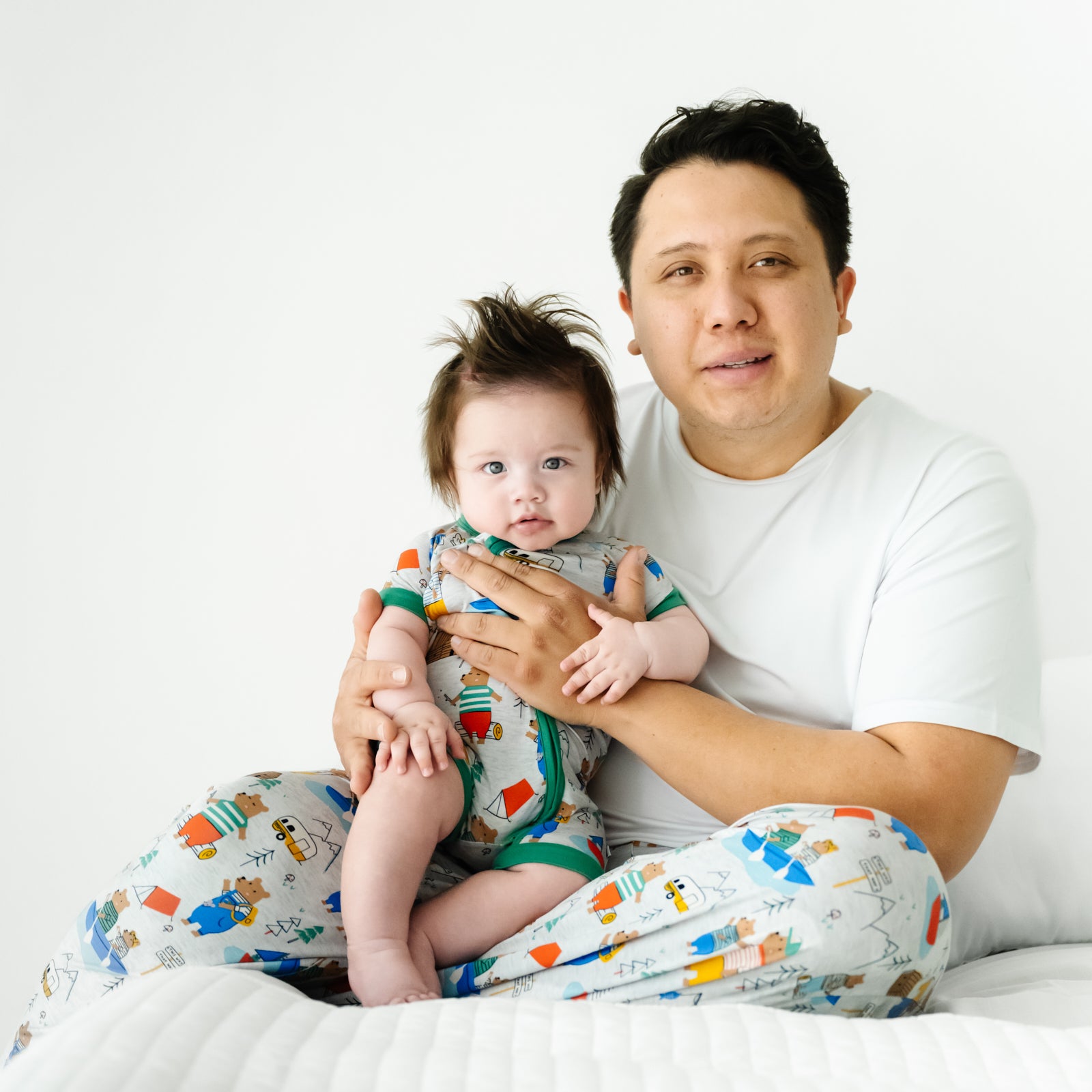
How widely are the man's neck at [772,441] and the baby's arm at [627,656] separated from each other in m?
0.30

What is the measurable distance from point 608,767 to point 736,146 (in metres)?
0.91

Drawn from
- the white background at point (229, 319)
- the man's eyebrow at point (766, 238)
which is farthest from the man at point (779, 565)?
the white background at point (229, 319)

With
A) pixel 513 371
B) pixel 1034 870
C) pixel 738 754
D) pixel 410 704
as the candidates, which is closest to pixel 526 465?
pixel 513 371

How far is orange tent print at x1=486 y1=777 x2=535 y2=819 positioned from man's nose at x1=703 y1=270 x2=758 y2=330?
0.68 m

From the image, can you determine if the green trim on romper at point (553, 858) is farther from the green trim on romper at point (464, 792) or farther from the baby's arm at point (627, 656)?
the baby's arm at point (627, 656)

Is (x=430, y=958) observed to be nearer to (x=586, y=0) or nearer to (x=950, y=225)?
(x=950, y=225)

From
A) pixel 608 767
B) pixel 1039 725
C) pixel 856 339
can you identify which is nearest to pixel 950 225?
pixel 856 339

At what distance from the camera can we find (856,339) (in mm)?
2242

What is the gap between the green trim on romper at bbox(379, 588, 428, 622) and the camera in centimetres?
147

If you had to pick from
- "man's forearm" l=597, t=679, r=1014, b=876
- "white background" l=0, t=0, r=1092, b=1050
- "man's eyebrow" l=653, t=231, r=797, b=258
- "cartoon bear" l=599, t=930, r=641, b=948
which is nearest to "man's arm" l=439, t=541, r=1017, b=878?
"man's forearm" l=597, t=679, r=1014, b=876

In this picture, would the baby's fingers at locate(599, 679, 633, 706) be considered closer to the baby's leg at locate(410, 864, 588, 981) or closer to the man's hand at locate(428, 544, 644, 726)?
the man's hand at locate(428, 544, 644, 726)

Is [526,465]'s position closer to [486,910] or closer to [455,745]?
[455,745]

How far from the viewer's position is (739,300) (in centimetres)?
147

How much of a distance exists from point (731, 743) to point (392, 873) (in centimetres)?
44
